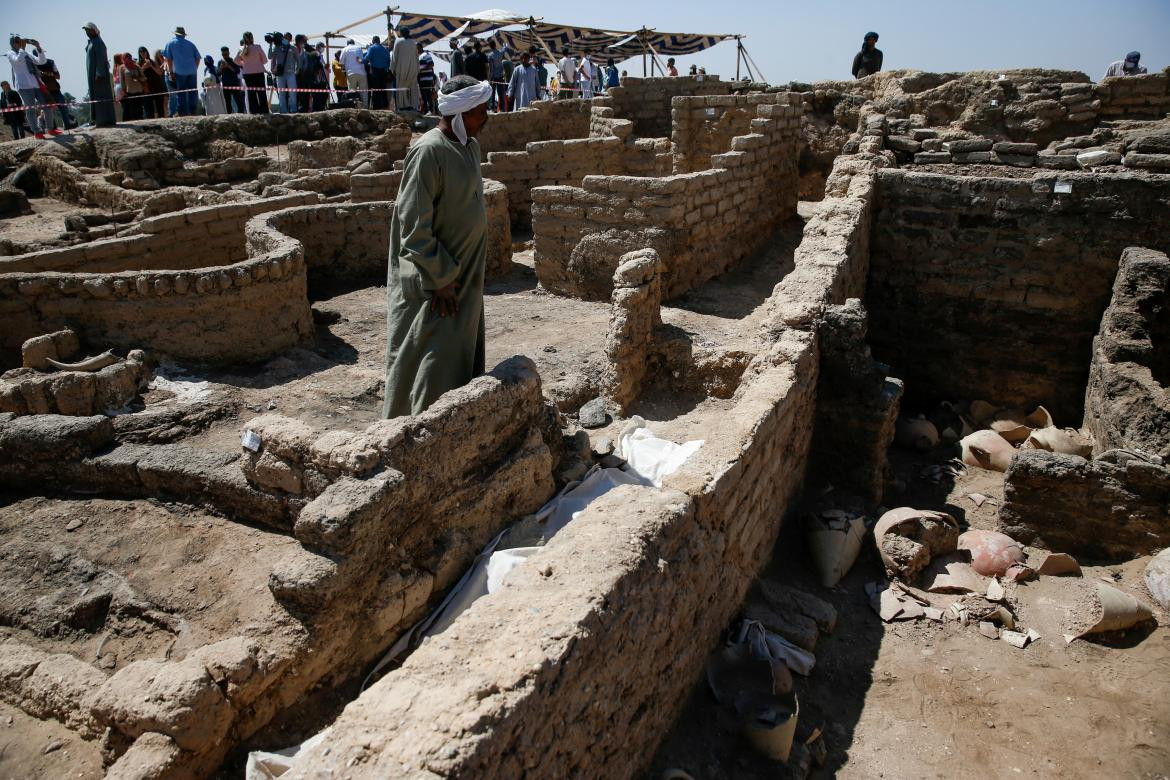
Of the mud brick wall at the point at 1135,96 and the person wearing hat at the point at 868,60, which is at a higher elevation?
the person wearing hat at the point at 868,60

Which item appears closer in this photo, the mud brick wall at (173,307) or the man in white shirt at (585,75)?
the mud brick wall at (173,307)

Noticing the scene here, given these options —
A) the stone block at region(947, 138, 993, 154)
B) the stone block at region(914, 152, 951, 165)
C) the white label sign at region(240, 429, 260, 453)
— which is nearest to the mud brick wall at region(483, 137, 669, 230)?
the stone block at region(914, 152, 951, 165)

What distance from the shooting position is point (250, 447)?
3955 mm

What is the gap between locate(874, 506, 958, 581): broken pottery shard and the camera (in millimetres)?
5020

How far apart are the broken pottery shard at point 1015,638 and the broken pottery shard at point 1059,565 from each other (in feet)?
2.48

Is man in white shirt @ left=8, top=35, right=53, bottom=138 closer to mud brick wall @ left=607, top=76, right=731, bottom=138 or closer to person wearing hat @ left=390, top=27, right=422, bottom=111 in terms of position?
person wearing hat @ left=390, top=27, right=422, bottom=111

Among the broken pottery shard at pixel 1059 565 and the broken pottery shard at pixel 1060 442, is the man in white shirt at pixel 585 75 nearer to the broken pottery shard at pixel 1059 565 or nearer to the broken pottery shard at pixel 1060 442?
the broken pottery shard at pixel 1060 442

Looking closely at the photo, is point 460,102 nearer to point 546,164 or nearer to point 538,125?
point 546,164

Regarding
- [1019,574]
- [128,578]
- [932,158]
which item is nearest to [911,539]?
[1019,574]

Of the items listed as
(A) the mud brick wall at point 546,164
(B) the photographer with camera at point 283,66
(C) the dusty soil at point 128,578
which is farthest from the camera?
(B) the photographer with camera at point 283,66

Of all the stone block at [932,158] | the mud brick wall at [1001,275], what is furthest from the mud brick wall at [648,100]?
the mud brick wall at [1001,275]

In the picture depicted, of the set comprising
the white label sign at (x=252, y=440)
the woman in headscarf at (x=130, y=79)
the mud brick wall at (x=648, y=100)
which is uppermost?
the woman in headscarf at (x=130, y=79)

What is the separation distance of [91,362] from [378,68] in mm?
14148

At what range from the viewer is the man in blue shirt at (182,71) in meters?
16.6
